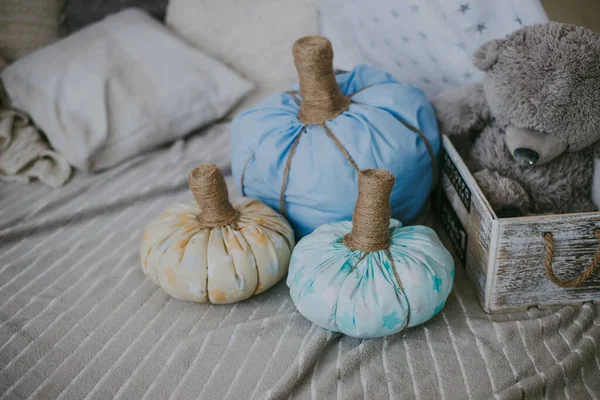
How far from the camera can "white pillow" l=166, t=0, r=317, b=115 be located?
126cm

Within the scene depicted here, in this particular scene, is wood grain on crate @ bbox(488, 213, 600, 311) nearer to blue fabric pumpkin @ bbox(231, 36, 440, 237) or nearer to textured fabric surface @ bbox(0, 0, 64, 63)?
blue fabric pumpkin @ bbox(231, 36, 440, 237)

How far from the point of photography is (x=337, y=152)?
2.81ft

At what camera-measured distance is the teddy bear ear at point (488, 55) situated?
83cm

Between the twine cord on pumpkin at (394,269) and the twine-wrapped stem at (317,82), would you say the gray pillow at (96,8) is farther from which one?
the twine cord on pumpkin at (394,269)

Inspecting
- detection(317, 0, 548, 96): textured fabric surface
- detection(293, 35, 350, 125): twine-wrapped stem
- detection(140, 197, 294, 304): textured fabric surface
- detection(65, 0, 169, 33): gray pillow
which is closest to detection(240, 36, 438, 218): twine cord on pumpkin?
detection(293, 35, 350, 125): twine-wrapped stem

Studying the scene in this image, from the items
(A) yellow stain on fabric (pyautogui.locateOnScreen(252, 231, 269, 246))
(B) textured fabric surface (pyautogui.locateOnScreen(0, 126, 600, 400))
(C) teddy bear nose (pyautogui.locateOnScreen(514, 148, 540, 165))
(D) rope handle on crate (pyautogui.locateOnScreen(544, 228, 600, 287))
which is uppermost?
(C) teddy bear nose (pyautogui.locateOnScreen(514, 148, 540, 165))

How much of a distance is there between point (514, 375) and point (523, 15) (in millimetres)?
586

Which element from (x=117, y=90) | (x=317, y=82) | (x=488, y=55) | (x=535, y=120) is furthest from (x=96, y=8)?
(x=535, y=120)

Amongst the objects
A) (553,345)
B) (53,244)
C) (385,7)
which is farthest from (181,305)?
(385,7)

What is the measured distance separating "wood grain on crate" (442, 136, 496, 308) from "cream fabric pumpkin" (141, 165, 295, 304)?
30 centimetres

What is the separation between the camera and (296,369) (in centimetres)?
73

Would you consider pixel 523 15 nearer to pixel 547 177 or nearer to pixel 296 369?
pixel 547 177

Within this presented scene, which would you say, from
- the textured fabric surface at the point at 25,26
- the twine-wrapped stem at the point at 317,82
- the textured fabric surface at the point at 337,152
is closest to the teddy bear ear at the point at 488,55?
the textured fabric surface at the point at 337,152

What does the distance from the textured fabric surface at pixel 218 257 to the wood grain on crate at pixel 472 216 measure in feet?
0.98
